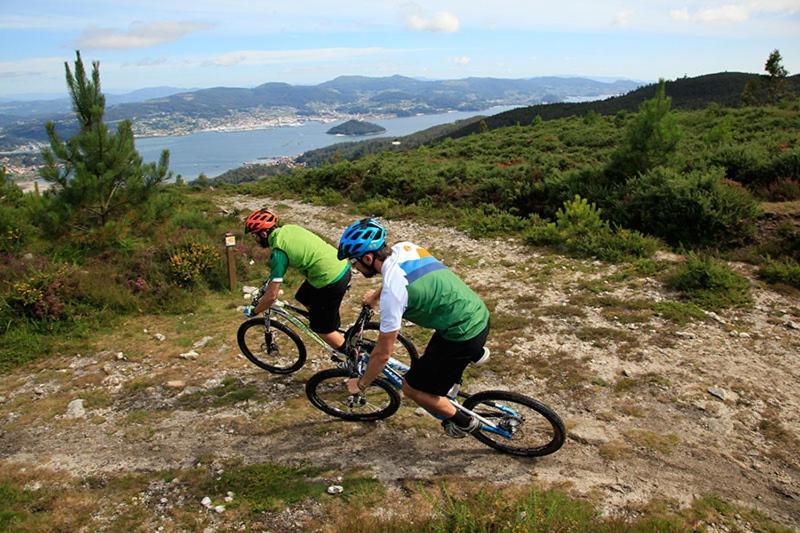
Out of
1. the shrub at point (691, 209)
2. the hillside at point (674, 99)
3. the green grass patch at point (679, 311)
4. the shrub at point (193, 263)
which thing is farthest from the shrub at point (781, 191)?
the hillside at point (674, 99)

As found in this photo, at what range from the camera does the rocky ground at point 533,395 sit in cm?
464

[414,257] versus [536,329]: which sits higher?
[414,257]

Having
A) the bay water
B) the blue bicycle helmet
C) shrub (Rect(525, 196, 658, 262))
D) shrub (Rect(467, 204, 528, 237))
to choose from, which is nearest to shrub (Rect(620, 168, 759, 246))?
shrub (Rect(525, 196, 658, 262))

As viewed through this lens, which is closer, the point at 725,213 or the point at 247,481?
the point at 247,481

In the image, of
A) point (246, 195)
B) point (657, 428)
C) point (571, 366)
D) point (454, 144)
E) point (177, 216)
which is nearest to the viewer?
point (657, 428)

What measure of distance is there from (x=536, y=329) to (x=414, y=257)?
4.81 m

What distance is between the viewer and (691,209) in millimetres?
11391

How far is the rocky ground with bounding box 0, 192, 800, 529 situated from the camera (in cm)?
464

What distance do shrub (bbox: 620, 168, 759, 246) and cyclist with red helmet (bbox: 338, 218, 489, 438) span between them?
979cm

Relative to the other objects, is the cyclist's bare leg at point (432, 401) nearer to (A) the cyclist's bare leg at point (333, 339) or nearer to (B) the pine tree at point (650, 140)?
(A) the cyclist's bare leg at point (333, 339)

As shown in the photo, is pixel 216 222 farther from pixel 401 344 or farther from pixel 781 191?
pixel 781 191

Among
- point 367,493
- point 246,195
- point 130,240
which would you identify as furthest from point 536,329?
point 246,195

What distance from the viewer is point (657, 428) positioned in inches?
208

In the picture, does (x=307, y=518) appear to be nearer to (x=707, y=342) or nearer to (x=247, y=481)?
(x=247, y=481)
